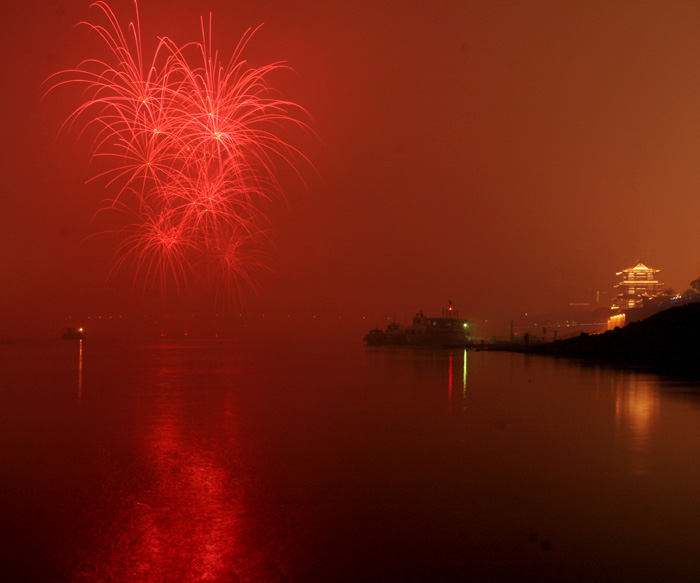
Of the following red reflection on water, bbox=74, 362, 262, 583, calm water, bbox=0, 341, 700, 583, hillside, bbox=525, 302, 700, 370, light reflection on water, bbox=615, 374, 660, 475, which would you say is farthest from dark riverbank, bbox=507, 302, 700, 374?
red reflection on water, bbox=74, 362, 262, 583

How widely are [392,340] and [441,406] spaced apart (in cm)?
9623

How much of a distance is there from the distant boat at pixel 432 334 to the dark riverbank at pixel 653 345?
1673 inches

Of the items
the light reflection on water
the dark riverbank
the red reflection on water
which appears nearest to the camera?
the red reflection on water

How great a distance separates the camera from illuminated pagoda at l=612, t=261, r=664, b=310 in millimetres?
125438

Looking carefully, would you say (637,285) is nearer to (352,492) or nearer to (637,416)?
(637,416)

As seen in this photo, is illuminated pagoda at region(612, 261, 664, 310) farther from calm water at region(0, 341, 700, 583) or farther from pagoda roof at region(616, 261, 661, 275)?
calm water at region(0, 341, 700, 583)

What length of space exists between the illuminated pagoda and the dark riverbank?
62.0 metres

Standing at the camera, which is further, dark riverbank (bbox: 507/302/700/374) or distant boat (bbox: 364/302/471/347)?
distant boat (bbox: 364/302/471/347)

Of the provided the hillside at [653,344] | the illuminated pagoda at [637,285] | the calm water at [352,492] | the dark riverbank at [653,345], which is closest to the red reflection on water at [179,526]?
the calm water at [352,492]

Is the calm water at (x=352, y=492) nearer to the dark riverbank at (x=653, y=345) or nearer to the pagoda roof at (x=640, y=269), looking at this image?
the dark riverbank at (x=653, y=345)

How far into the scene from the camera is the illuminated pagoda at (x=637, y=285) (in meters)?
125

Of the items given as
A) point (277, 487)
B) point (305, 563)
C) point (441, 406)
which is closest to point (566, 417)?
point (441, 406)

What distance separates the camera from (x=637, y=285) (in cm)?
12725

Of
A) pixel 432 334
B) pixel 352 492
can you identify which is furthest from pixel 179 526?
pixel 432 334
